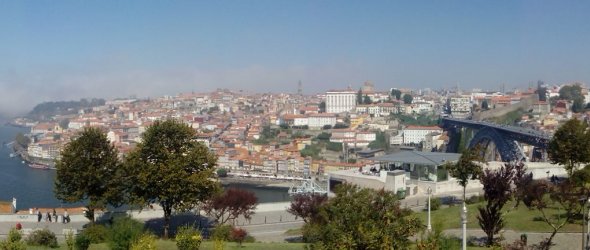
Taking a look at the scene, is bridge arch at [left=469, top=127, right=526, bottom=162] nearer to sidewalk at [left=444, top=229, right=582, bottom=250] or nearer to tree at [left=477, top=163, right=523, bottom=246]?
sidewalk at [left=444, top=229, right=582, bottom=250]

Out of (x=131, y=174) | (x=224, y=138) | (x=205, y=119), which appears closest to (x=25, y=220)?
(x=131, y=174)

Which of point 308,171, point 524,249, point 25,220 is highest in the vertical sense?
point 524,249

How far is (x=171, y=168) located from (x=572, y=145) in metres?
9.38

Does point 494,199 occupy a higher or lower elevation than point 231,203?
higher

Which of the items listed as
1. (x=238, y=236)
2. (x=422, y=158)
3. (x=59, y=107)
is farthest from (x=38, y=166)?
(x=59, y=107)

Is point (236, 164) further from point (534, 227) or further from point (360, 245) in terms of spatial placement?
point (360, 245)

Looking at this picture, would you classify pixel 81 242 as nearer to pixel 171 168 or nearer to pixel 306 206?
pixel 171 168

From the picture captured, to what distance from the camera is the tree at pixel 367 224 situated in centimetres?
583

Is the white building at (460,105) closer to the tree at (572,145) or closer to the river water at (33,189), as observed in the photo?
the river water at (33,189)

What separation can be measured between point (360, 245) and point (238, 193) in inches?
322

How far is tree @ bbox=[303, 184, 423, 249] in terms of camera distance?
5832 millimetres

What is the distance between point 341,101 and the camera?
8619 centimetres

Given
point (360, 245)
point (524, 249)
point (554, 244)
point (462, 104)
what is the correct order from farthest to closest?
point (462, 104), point (554, 244), point (524, 249), point (360, 245)

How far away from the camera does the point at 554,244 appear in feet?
29.5
